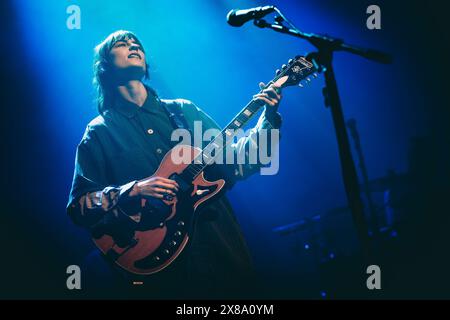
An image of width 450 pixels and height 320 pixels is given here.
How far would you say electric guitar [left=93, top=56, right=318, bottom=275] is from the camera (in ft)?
9.04

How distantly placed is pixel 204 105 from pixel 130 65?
80 cm

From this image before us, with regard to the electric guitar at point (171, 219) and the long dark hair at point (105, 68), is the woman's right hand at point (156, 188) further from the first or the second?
the long dark hair at point (105, 68)

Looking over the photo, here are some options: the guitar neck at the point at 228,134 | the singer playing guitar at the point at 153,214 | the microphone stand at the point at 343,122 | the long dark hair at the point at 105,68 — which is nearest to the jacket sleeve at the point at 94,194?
the singer playing guitar at the point at 153,214

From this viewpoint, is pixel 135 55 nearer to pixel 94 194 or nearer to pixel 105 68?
pixel 105 68

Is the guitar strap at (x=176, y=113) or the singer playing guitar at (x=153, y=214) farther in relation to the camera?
the guitar strap at (x=176, y=113)

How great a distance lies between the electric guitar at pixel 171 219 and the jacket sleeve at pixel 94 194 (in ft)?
0.31

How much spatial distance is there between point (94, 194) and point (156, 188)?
1.44 feet

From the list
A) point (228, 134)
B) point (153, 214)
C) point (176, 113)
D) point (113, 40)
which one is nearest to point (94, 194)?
point (153, 214)

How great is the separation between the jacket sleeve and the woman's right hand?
0.04 meters

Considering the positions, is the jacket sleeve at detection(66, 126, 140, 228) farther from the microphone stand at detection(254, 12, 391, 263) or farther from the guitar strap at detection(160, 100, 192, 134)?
the microphone stand at detection(254, 12, 391, 263)

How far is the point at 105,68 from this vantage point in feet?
10.8

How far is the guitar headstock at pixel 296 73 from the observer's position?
284cm
